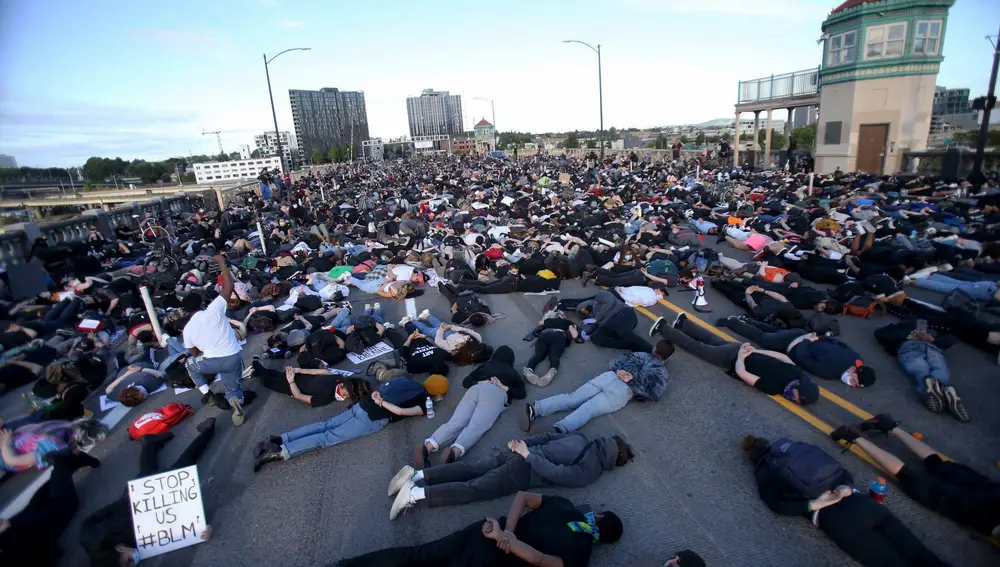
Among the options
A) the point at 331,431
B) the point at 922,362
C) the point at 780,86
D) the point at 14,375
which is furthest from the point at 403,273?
the point at 780,86

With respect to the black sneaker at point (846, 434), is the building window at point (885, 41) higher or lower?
higher

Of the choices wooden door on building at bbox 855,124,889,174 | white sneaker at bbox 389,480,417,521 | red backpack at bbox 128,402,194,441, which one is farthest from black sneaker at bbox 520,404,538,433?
wooden door on building at bbox 855,124,889,174

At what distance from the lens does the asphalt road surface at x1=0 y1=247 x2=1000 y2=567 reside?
3.51 metres

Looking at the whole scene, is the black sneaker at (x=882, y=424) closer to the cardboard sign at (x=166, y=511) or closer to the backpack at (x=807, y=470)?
the backpack at (x=807, y=470)

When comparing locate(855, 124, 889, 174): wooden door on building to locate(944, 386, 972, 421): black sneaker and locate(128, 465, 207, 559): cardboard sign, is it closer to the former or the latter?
locate(944, 386, 972, 421): black sneaker

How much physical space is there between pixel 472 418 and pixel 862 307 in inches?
237

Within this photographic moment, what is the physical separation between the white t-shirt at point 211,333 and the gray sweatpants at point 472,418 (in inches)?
104

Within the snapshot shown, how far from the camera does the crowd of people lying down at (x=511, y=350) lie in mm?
3484

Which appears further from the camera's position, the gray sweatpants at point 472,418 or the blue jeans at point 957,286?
the blue jeans at point 957,286

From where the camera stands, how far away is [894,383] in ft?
17.5

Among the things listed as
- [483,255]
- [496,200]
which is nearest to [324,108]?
[496,200]

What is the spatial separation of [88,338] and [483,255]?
707 cm

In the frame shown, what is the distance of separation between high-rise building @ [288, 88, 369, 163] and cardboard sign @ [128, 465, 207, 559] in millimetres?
117758

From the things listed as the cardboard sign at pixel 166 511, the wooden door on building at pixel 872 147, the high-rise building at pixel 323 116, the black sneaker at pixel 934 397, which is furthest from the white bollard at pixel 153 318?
the high-rise building at pixel 323 116
